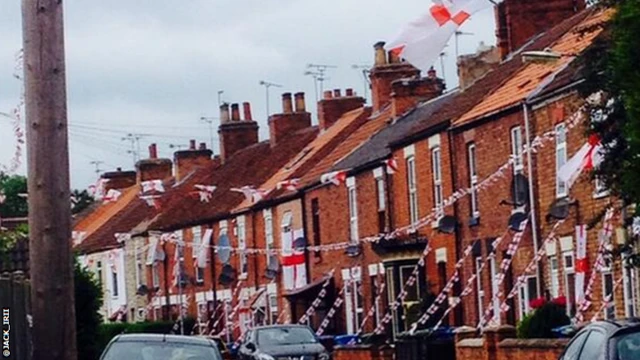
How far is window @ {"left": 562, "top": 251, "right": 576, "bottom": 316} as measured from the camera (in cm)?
3234

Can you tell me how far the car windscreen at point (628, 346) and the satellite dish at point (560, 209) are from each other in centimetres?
1683

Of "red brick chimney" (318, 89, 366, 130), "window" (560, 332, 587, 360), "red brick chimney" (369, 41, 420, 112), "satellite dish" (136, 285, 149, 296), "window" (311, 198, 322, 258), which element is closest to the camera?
"window" (560, 332, 587, 360)

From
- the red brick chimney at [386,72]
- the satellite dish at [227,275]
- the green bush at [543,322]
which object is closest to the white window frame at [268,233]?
the satellite dish at [227,275]

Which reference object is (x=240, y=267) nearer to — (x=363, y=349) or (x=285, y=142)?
(x=285, y=142)

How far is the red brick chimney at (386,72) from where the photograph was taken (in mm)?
51250

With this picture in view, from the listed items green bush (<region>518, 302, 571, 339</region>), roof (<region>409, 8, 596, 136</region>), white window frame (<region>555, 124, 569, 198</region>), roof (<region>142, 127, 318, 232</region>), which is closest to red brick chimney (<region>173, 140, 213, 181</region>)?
roof (<region>142, 127, 318, 232</region>)

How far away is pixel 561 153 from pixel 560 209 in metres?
1.27

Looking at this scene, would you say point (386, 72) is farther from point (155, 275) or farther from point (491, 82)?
point (155, 275)

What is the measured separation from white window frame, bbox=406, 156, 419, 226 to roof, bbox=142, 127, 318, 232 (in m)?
17.6

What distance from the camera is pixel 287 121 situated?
214 ft

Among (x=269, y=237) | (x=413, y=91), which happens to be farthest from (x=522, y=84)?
(x=269, y=237)

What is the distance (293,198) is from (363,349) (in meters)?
14.6

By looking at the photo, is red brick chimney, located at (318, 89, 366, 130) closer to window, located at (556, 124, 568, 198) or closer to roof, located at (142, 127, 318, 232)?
roof, located at (142, 127, 318, 232)

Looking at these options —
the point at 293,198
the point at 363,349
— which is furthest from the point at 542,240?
the point at 293,198
